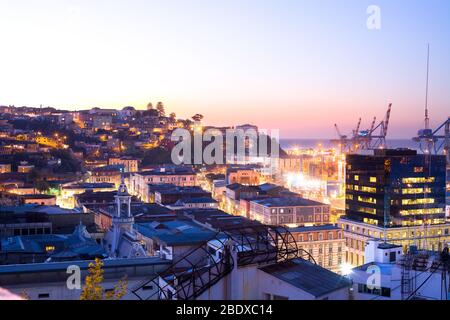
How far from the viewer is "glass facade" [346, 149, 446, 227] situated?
24.8 m

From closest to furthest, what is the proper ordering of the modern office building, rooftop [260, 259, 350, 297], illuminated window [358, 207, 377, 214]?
rooftop [260, 259, 350, 297] < the modern office building < illuminated window [358, 207, 377, 214]

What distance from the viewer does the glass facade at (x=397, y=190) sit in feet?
81.4

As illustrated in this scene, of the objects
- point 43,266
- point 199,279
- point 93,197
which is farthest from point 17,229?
point 199,279

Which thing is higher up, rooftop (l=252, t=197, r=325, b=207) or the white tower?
the white tower

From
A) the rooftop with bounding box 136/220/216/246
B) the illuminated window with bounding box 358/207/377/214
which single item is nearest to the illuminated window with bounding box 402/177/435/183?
the illuminated window with bounding box 358/207/377/214

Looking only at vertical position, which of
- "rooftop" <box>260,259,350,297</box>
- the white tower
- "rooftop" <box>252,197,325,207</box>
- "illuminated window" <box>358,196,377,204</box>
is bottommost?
"rooftop" <box>252,197,325,207</box>

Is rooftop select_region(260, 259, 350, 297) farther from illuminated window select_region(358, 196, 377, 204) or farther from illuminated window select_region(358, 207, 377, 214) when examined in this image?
illuminated window select_region(358, 196, 377, 204)

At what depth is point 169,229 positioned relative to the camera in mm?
15164

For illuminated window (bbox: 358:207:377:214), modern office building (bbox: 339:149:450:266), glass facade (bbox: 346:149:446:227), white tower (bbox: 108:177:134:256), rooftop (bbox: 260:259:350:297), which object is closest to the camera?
rooftop (bbox: 260:259:350:297)

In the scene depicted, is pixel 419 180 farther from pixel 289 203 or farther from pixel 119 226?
pixel 119 226

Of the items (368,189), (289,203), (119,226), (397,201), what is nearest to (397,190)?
(397,201)

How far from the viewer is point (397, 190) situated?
25.0 meters

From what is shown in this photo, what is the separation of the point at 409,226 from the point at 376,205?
160 cm
